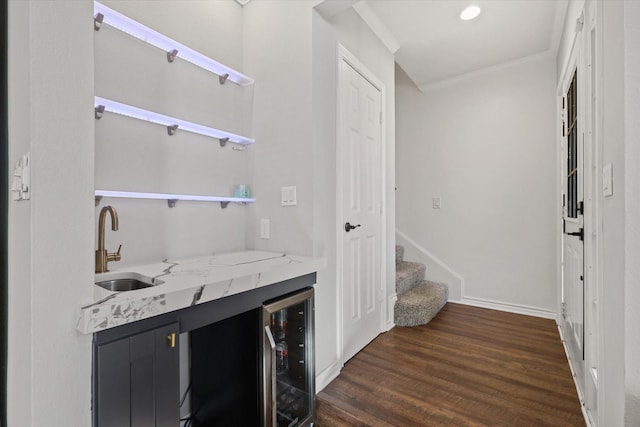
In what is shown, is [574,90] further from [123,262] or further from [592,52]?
[123,262]

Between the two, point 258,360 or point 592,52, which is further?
point 592,52

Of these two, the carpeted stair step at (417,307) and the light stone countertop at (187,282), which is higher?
the light stone countertop at (187,282)

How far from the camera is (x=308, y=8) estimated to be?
5.83 feet

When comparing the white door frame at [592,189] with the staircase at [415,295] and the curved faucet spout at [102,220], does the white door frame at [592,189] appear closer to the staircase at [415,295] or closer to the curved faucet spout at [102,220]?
the staircase at [415,295]

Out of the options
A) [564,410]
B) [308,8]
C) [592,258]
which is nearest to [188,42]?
[308,8]

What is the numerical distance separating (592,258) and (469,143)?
7.43 ft

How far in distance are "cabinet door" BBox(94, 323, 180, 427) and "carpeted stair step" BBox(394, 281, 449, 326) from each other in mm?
2196

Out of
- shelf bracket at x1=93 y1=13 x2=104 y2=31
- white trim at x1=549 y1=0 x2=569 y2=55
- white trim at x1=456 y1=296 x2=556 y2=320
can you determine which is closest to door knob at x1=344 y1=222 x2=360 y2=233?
shelf bracket at x1=93 y1=13 x2=104 y2=31

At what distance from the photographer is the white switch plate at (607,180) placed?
111 centimetres

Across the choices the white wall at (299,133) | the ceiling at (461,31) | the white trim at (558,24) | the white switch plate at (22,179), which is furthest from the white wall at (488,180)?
the white switch plate at (22,179)

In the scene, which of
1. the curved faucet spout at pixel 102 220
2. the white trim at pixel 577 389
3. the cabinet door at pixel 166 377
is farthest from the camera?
the white trim at pixel 577 389

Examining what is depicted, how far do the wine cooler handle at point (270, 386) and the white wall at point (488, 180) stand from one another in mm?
2798

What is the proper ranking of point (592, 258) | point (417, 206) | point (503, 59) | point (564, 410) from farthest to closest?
1. point (417, 206)
2. point (503, 59)
3. point (564, 410)
4. point (592, 258)

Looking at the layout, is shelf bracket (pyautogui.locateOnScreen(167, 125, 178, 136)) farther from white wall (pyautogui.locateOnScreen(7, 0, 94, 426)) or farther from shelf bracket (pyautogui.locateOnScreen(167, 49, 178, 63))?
white wall (pyautogui.locateOnScreen(7, 0, 94, 426))
